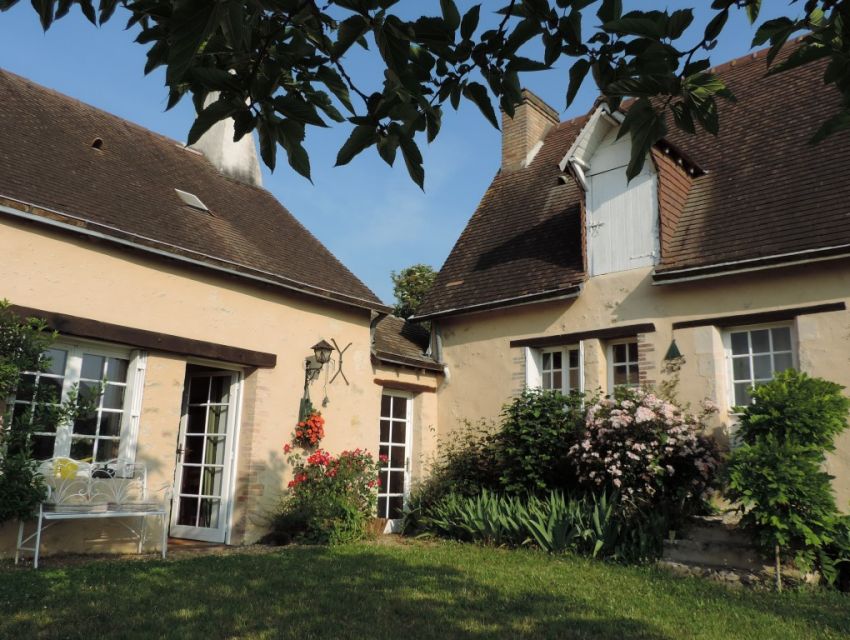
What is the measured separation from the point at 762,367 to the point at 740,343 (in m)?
0.39

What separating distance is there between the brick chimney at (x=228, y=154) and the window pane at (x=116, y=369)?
208 inches

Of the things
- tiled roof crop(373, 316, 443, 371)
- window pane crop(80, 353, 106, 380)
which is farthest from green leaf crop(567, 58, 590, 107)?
tiled roof crop(373, 316, 443, 371)

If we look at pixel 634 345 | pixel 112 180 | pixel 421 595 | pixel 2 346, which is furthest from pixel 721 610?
pixel 112 180

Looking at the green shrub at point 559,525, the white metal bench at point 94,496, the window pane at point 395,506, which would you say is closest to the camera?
the white metal bench at point 94,496

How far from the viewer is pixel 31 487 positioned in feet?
21.2

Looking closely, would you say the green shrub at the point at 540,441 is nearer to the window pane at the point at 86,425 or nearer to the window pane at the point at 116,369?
the window pane at the point at 116,369

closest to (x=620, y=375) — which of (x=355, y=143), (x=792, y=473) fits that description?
(x=792, y=473)

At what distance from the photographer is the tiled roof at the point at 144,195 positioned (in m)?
7.74

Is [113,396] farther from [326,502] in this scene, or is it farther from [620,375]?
[620,375]

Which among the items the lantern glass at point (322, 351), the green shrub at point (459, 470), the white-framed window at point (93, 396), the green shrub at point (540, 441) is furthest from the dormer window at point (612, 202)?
the white-framed window at point (93, 396)

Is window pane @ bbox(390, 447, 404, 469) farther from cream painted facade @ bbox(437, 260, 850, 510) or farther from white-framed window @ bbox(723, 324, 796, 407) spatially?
white-framed window @ bbox(723, 324, 796, 407)

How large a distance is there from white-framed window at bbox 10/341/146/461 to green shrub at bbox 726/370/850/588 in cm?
643

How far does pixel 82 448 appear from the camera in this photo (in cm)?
752

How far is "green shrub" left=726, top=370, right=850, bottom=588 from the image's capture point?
21.0 ft
